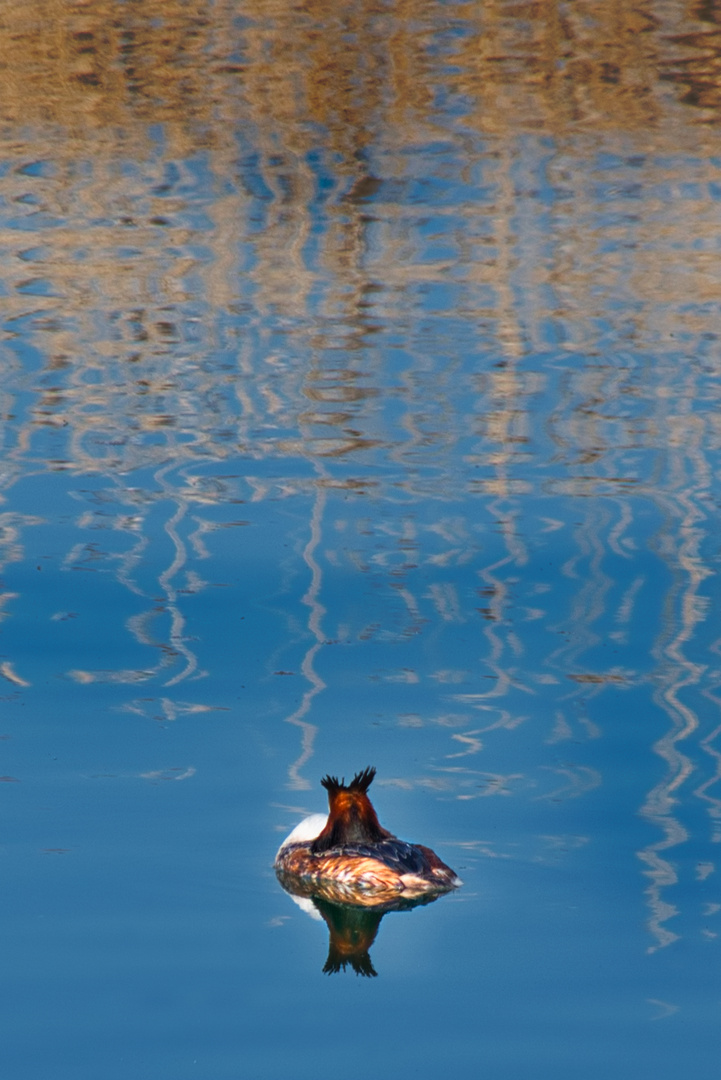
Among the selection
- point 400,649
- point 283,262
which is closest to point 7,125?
point 283,262

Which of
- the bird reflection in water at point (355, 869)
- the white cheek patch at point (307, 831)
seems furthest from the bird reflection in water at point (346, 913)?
the white cheek patch at point (307, 831)

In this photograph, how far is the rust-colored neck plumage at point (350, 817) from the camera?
194 inches

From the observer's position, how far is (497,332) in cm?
932

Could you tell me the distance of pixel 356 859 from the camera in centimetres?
494

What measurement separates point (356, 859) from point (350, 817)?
0.39 feet

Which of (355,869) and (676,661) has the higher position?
(676,661)

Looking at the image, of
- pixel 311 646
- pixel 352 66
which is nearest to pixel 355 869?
pixel 311 646

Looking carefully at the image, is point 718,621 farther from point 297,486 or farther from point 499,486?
point 297,486

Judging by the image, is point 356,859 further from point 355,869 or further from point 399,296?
point 399,296

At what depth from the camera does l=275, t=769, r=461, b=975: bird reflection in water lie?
4820mm

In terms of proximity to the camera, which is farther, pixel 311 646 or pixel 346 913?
pixel 311 646

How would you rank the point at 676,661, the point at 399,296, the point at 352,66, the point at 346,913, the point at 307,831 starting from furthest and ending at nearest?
the point at 352,66 < the point at 399,296 < the point at 676,661 < the point at 307,831 < the point at 346,913

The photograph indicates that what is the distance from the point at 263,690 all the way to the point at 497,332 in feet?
13.0

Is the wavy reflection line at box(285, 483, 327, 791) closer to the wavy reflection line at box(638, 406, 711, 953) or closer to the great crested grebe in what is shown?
the great crested grebe
